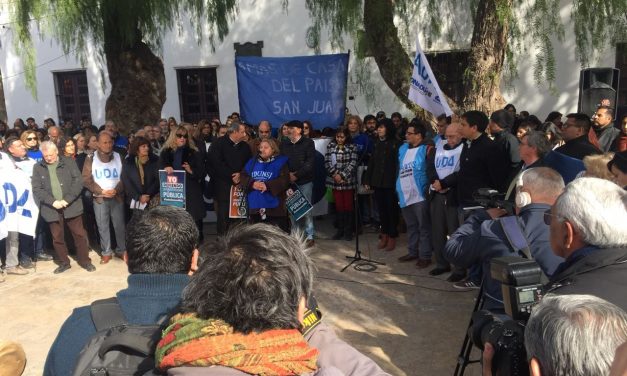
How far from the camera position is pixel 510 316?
5.76 ft

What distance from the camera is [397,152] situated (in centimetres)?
661

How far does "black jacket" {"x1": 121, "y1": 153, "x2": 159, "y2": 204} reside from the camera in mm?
6531

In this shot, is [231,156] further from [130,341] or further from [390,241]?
[130,341]

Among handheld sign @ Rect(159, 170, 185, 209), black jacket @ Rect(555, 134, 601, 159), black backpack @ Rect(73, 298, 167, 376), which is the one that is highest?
black jacket @ Rect(555, 134, 601, 159)

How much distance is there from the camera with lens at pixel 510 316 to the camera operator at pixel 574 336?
16 centimetres

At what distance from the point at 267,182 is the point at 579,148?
3.41 m

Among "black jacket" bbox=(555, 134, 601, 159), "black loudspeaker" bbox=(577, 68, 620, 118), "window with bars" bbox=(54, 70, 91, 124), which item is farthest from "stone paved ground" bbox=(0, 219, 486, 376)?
"window with bars" bbox=(54, 70, 91, 124)

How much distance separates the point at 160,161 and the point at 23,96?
1292cm

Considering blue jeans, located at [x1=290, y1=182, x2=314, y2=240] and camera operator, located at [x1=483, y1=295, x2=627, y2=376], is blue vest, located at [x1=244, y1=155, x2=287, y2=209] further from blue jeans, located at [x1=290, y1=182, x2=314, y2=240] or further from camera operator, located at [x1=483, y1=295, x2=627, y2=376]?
camera operator, located at [x1=483, y1=295, x2=627, y2=376]

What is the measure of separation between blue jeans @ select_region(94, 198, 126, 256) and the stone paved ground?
281 millimetres

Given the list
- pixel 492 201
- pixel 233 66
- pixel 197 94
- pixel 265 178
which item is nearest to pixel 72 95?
pixel 197 94

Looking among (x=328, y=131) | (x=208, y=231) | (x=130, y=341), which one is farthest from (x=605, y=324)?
(x=328, y=131)

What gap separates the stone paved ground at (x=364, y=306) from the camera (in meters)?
4.06

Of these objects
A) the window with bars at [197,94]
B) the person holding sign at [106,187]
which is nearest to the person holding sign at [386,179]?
the person holding sign at [106,187]
